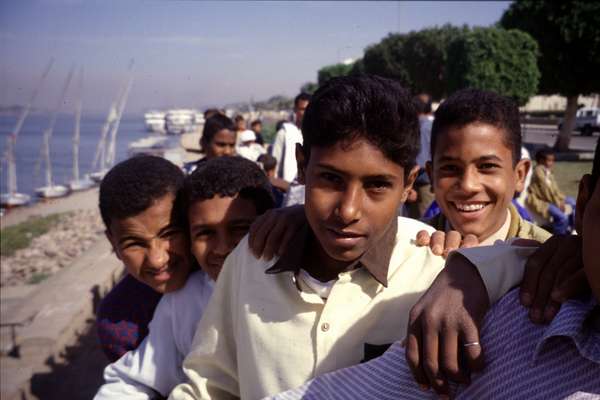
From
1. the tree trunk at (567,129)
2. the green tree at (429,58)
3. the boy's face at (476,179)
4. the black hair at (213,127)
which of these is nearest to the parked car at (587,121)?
the tree trunk at (567,129)

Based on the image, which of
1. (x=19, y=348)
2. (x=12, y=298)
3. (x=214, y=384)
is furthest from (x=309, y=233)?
(x=12, y=298)

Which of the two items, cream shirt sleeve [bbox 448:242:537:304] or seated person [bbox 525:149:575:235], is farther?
seated person [bbox 525:149:575:235]

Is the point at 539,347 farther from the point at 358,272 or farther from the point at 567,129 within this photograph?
the point at 567,129

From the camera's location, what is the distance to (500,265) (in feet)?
3.25

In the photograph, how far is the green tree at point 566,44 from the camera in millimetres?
18642

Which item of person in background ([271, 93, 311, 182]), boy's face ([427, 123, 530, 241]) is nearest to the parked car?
person in background ([271, 93, 311, 182])

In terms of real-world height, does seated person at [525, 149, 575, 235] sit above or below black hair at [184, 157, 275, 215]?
below

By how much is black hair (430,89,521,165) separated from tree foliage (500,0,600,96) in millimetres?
19892

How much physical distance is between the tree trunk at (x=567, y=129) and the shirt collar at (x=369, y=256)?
19211 millimetres

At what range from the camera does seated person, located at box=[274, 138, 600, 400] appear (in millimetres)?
794

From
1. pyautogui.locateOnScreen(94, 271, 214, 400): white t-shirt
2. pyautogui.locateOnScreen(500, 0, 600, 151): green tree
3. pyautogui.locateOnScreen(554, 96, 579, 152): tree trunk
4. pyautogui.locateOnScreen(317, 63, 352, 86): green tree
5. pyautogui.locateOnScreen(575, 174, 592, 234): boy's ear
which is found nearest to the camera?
pyautogui.locateOnScreen(575, 174, 592, 234): boy's ear

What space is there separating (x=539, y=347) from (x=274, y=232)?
2.84 ft

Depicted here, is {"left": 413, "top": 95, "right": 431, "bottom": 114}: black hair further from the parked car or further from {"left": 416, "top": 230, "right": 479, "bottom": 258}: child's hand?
the parked car

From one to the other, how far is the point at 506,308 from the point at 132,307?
1607 millimetres
